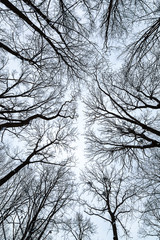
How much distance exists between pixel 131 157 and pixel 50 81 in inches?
191

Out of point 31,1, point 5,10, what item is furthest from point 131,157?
point 5,10

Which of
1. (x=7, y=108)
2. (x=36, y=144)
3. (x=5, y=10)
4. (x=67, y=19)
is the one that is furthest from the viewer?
(x=36, y=144)

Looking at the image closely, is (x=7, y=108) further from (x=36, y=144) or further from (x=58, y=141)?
(x=58, y=141)

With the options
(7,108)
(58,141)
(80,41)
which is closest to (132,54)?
(80,41)

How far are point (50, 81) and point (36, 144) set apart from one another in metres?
3.70

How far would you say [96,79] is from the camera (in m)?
5.95

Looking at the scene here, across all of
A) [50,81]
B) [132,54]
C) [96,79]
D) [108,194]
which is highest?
[96,79]

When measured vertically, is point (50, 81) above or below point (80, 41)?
above

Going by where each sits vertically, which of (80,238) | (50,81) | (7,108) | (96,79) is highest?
(96,79)

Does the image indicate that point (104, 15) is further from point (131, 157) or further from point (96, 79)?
point (131, 157)

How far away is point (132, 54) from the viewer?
129 inches

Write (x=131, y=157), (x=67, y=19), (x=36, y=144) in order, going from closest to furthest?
(x=67, y=19) → (x=131, y=157) → (x=36, y=144)

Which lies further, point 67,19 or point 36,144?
point 36,144

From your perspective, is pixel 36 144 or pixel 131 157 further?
pixel 36 144
